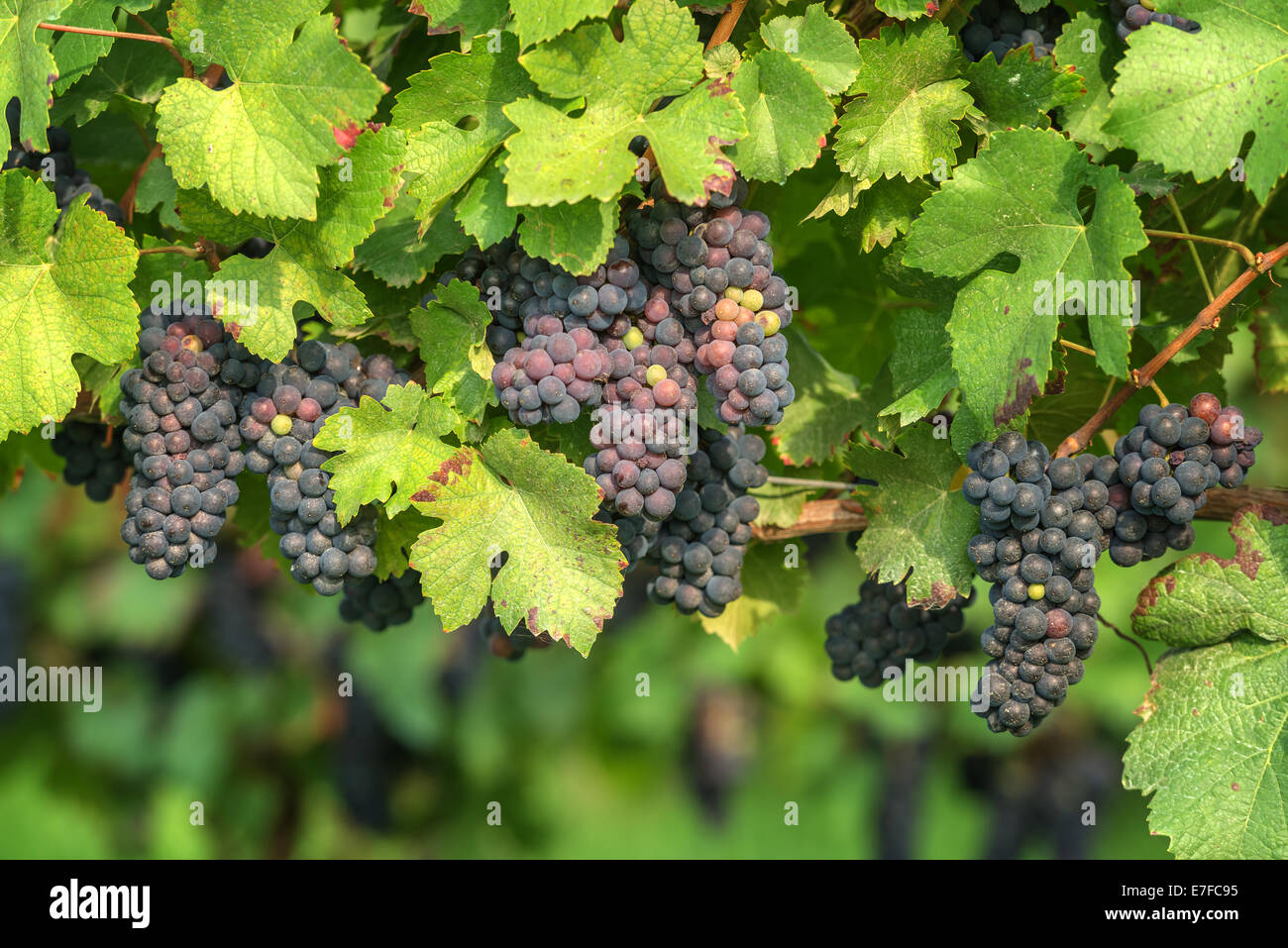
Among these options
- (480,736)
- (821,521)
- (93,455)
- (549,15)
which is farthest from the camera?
(480,736)

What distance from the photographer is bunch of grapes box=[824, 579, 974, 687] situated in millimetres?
1852

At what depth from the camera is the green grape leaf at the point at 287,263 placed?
4.82ft

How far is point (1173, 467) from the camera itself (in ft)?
4.84

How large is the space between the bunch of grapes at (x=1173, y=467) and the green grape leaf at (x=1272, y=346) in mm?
427

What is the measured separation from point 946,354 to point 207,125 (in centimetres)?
99

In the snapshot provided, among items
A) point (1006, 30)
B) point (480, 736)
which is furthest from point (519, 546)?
point (480, 736)

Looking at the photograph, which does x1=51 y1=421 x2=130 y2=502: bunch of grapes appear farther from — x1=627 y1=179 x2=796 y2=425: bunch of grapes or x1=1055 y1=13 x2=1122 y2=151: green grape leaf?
x1=1055 y1=13 x2=1122 y2=151: green grape leaf

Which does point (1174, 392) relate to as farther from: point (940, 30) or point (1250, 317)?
point (940, 30)

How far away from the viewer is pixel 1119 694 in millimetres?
3924

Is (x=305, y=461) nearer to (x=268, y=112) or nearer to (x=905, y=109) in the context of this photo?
(x=268, y=112)

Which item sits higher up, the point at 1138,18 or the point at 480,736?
the point at 1138,18

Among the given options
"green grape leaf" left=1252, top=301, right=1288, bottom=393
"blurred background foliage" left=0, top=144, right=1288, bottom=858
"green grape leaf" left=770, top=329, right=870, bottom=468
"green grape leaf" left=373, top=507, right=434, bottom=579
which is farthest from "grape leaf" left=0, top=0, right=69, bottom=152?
"blurred background foliage" left=0, top=144, right=1288, bottom=858

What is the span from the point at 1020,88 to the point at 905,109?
14 cm

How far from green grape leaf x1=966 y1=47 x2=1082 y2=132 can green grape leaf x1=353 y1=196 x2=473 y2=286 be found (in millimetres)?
704
